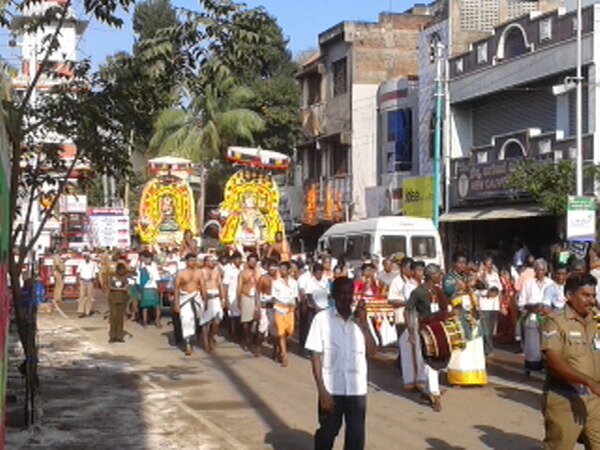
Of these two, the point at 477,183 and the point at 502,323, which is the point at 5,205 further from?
the point at 477,183

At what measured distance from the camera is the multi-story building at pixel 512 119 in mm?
26250

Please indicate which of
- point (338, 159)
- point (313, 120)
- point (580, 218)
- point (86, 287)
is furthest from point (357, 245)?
point (313, 120)

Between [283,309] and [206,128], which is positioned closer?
[283,309]

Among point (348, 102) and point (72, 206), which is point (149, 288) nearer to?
point (348, 102)

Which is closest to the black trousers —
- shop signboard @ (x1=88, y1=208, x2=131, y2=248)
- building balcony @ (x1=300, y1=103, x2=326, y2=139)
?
shop signboard @ (x1=88, y1=208, x2=131, y2=248)

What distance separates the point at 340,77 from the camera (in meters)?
41.8

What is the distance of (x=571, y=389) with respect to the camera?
23.7 feet

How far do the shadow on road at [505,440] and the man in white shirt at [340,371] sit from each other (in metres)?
2.23

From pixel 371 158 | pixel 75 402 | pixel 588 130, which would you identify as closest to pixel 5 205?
pixel 75 402

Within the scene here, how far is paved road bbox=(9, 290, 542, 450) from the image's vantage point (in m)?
10.5

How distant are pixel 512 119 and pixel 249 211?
7.73m

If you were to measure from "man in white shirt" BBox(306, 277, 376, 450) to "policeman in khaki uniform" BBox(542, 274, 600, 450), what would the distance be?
1583mm

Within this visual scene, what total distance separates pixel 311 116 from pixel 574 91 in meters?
18.8

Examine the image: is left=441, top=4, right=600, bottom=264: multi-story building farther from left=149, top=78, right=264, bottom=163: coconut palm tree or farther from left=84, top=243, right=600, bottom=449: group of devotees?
left=149, top=78, right=264, bottom=163: coconut palm tree
